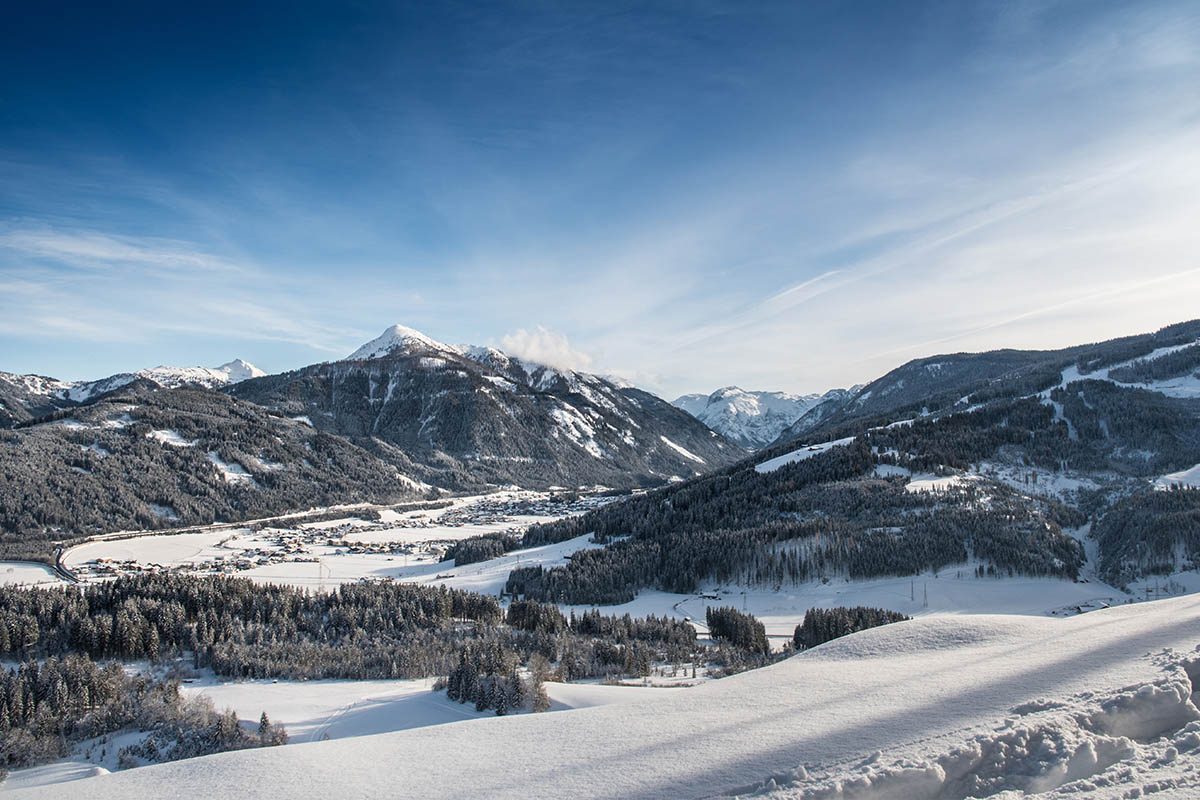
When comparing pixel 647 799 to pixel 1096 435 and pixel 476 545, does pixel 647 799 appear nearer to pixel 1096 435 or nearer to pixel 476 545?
pixel 476 545

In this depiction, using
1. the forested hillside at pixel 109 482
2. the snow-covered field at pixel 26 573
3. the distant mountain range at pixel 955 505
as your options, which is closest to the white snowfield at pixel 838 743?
the distant mountain range at pixel 955 505

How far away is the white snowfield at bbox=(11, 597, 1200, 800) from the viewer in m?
11.8

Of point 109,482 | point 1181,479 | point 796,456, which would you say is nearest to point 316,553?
point 109,482

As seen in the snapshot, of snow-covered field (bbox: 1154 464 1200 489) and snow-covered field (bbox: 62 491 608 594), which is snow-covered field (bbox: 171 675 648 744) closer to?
snow-covered field (bbox: 62 491 608 594)

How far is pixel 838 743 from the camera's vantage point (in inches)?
537

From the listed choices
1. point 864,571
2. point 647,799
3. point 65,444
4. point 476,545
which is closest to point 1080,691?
point 647,799

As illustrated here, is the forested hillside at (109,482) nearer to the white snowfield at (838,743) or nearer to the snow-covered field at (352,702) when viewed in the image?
the snow-covered field at (352,702)

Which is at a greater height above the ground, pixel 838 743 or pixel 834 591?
pixel 838 743

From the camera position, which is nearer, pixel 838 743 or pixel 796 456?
pixel 838 743

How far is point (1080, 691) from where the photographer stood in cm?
1457

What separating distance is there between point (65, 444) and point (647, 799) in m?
206

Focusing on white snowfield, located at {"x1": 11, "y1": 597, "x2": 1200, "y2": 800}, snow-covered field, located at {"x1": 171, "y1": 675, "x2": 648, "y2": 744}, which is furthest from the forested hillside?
white snowfield, located at {"x1": 11, "y1": 597, "x2": 1200, "y2": 800}

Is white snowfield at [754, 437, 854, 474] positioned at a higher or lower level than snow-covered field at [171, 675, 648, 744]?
higher

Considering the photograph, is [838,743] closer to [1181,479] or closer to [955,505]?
[955,505]
